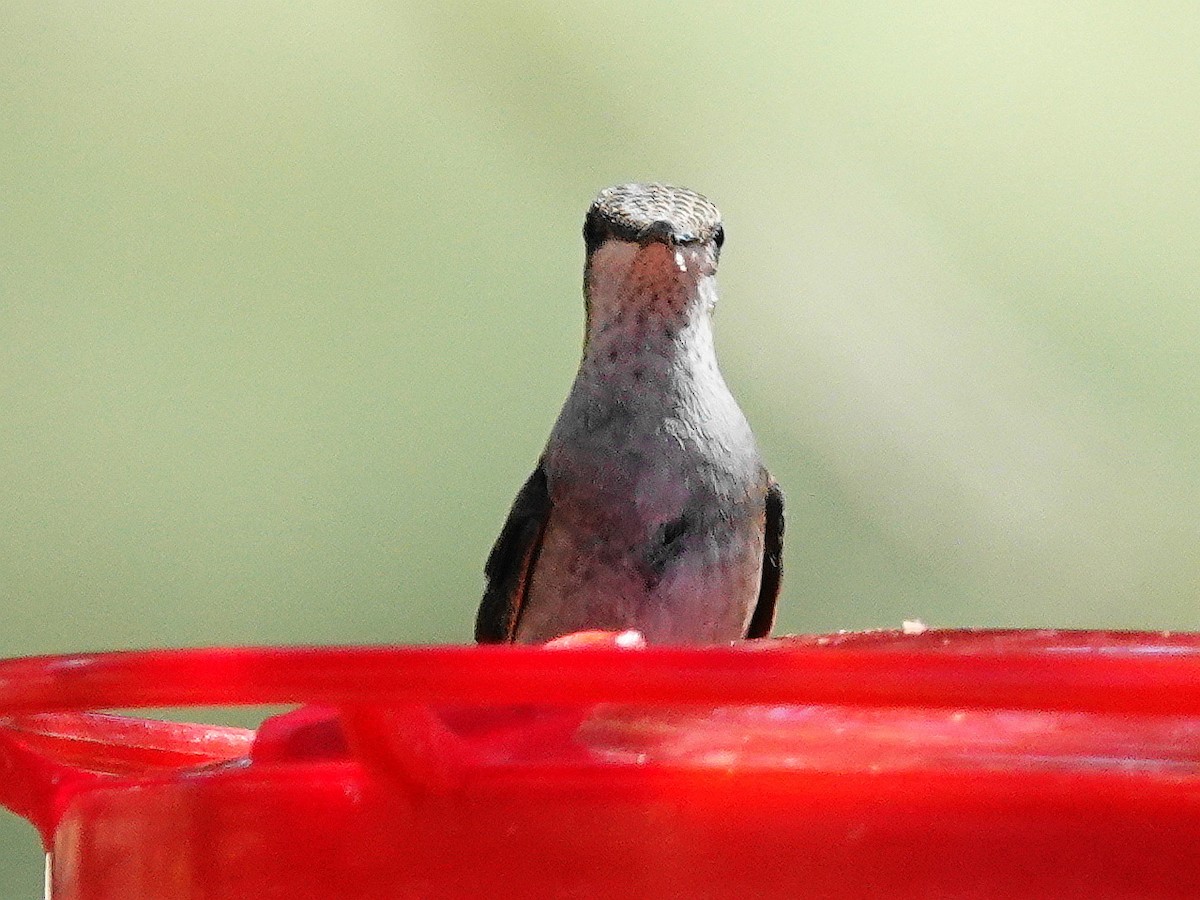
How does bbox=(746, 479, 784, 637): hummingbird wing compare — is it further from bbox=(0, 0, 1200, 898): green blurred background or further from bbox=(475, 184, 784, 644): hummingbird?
bbox=(0, 0, 1200, 898): green blurred background

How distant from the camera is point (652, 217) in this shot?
1.09 metres

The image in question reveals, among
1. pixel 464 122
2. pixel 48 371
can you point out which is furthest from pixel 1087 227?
pixel 48 371

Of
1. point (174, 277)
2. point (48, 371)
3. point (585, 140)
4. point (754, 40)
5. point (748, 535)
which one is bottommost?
point (748, 535)

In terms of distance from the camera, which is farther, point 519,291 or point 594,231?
point 519,291

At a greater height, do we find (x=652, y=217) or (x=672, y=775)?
(x=652, y=217)

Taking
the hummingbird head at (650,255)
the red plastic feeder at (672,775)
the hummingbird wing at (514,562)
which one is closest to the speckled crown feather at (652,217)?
the hummingbird head at (650,255)

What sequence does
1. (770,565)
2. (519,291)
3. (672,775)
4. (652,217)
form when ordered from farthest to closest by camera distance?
(519,291) → (770,565) → (652,217) → (672,775)

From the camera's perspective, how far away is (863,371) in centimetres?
168

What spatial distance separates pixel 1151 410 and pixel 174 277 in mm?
1115

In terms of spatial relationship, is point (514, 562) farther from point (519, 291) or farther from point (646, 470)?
point (519, 291)

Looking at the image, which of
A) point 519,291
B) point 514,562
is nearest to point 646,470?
point 514,562

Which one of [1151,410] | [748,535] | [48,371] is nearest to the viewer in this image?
[748,535]

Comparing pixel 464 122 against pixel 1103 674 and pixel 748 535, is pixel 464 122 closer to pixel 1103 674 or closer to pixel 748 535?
pixel 748 535

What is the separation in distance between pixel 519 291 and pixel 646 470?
2.00 feet
